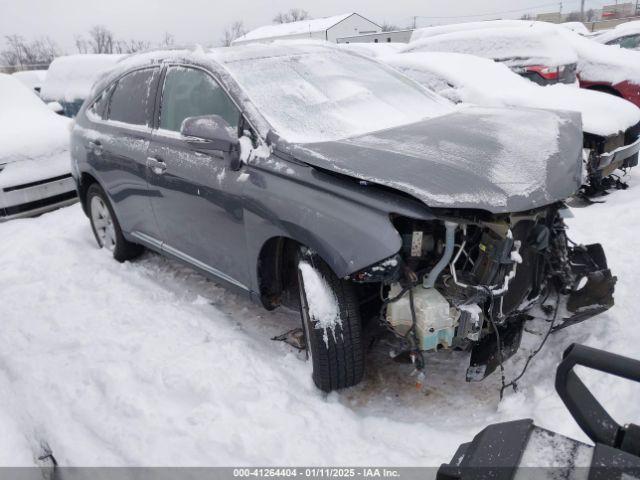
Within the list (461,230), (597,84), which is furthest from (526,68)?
(461,230)

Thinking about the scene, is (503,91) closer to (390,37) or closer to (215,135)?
(215,135)

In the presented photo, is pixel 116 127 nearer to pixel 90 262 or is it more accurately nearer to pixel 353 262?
pixel 90 262

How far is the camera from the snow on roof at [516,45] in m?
7.94

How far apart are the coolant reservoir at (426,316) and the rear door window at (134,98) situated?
244 centimetres

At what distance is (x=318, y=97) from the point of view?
3.16 m

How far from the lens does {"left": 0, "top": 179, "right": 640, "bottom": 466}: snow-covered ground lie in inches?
93.2

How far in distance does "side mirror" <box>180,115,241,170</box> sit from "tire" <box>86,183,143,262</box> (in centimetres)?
198

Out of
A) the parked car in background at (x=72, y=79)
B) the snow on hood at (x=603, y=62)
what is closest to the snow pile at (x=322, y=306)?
the snow on hood at (x=603, y=62)

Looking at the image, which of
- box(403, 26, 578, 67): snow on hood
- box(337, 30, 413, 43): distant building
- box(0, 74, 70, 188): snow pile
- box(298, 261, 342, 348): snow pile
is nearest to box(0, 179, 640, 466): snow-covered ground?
box(298, 261, 342, 348): snow pile

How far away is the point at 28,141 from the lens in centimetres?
596

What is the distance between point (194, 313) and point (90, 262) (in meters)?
1.57

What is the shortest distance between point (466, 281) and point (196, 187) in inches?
70.3

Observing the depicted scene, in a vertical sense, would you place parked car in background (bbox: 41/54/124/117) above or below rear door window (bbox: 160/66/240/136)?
below

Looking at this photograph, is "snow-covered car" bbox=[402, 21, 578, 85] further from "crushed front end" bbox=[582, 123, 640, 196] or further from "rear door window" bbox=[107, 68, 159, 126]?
"rear door window" bbox=[107, 68, 159, 126]
